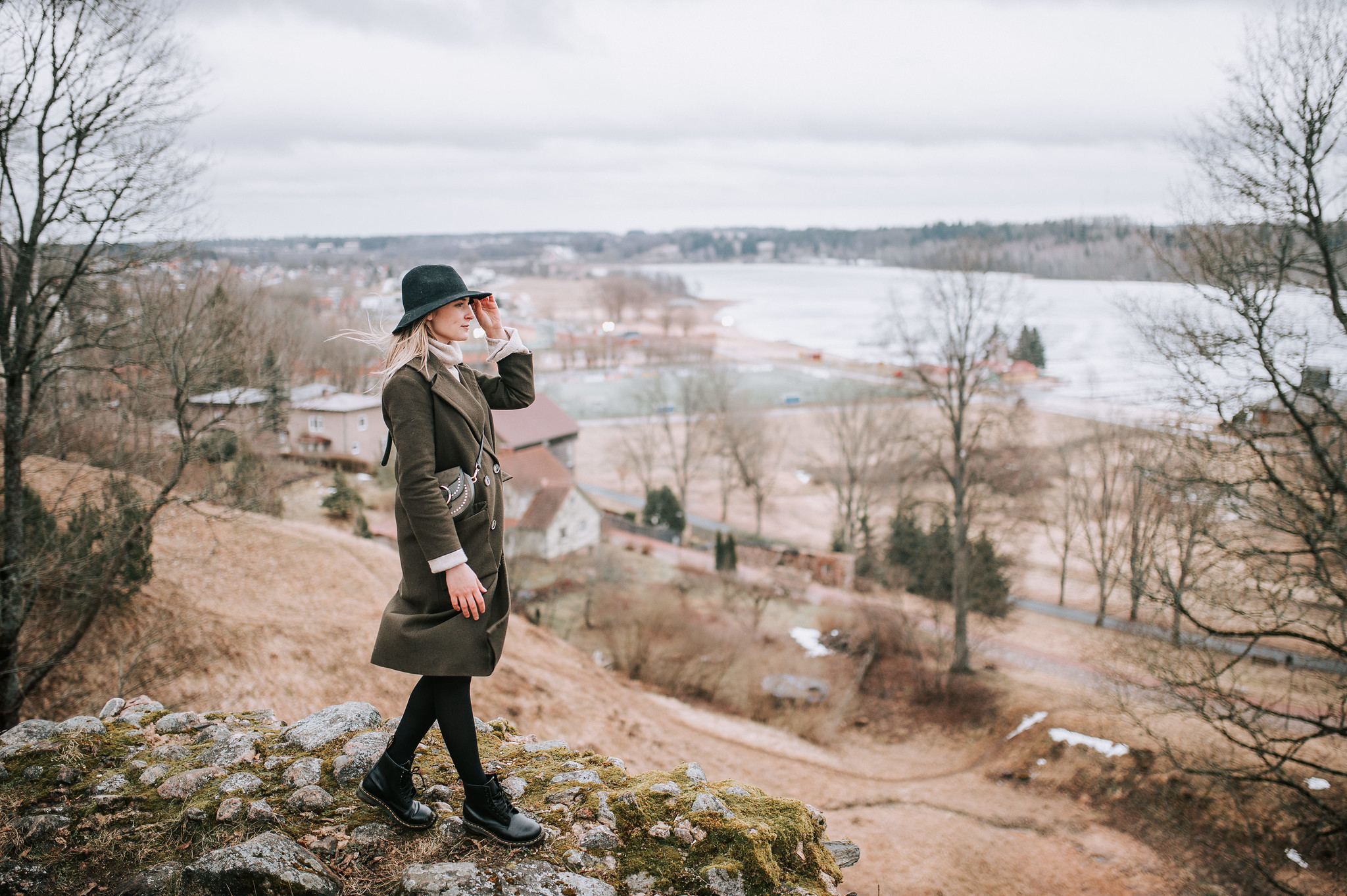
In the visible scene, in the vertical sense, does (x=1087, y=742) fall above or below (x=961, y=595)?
below

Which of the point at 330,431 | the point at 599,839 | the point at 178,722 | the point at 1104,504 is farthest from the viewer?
the point at 330,431

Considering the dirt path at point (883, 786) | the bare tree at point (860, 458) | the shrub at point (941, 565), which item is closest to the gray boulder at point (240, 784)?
the dirt path at point (883, 786)

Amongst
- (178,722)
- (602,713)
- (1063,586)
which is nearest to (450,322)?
(178,722)

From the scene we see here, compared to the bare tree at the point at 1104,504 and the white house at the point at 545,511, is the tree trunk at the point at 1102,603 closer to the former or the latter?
the bare tree at the point at 1104,504

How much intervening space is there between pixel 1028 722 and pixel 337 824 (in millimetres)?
18533

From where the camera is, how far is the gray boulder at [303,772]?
13.4 feet

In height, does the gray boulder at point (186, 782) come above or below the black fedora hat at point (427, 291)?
below

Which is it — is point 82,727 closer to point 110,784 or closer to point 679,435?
point 110,784

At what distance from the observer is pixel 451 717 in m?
3.45

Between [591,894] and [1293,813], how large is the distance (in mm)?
14713

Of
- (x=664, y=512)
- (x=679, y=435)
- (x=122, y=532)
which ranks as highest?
(x=122, y=532)

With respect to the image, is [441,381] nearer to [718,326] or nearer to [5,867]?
[5,867]

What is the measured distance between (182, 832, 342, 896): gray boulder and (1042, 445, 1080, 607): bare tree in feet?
102

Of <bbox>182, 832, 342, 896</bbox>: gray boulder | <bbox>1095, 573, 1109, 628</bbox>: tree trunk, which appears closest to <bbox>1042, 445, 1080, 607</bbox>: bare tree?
<bbox>1095, 573, 1109, 628</bbox>: tree trunk
